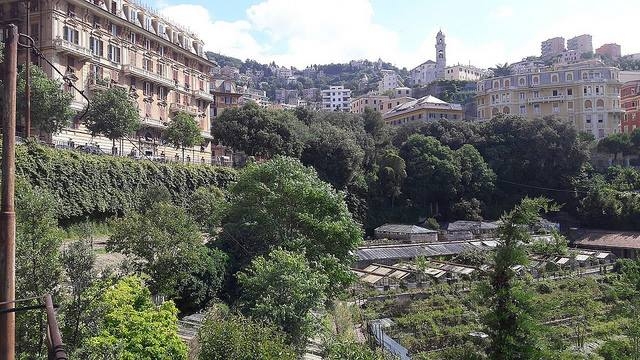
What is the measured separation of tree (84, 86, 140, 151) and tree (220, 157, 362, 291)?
32.7ft

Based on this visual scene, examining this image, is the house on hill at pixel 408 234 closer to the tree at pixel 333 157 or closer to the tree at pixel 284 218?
the tree at pixel 333 157

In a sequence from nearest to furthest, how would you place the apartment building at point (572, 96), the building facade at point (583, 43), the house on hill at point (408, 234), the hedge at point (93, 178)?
the hedge at point (93, 178)
the house on hill at point (408, 234)
the apartment building at point (572, 96)
the building facade at point (583, 43)

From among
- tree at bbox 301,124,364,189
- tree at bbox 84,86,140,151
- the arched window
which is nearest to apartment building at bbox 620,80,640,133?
the arched window

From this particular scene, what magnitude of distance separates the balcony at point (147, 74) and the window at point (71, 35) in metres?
4.40

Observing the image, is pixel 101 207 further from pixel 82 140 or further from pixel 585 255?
pixel 585 255

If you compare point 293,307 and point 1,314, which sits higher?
point 1,314

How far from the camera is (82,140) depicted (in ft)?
111

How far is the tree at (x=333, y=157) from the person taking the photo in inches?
1764

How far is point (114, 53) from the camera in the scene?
37000 millimetres

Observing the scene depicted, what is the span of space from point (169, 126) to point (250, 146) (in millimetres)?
7366

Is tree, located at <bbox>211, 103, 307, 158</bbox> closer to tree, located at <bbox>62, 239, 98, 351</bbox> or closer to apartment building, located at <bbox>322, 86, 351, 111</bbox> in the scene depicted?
tree, located at <bbox>62, 239, 98, 351</bbox>

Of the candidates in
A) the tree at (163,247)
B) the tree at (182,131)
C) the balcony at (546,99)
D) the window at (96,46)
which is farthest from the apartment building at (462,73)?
the tree at (163,247)

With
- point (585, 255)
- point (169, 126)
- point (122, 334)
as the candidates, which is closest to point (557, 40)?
point (585, 255)

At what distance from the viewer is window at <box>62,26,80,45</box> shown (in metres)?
32.3
